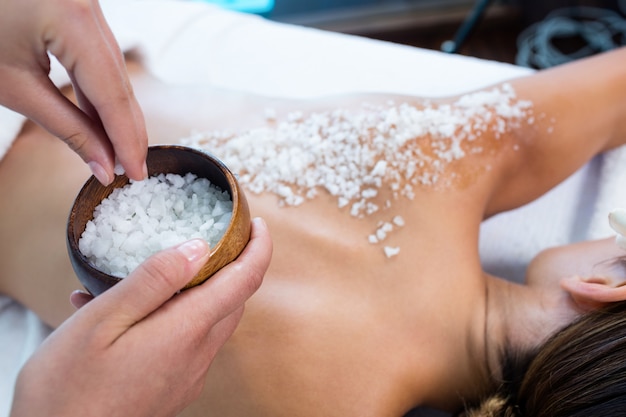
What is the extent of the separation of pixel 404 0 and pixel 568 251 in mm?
1403

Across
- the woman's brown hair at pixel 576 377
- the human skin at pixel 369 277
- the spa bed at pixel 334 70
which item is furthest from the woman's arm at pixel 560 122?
the woman's brown hair at pixel 576 377

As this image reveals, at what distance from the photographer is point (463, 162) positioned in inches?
34.0

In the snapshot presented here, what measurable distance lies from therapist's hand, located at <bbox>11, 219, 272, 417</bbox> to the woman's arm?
58cm

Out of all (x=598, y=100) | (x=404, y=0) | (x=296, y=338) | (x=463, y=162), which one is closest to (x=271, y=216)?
(x=296, y=338)

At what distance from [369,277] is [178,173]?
307 mm

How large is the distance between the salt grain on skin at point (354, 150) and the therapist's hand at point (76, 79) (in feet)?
0.88

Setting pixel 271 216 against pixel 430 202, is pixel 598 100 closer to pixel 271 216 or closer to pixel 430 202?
pixel 430 202

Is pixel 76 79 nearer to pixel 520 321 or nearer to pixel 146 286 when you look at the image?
pixel 146 286

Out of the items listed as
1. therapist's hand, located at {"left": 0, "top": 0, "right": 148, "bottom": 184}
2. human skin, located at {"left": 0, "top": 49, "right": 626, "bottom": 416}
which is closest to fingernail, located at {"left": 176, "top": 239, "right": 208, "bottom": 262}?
therapist's hand, located at {"left": 0, "top": 0, "right": 148, "bottom": 184}

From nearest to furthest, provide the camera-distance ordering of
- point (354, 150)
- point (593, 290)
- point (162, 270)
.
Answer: point (162, 270)
point (593, 290)
point (354, 150)

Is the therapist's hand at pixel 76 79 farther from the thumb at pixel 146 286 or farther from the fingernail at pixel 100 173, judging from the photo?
the thumb at pixel 146 286

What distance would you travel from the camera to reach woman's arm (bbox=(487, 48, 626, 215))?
914 mm

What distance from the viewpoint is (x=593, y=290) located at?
2.39ft

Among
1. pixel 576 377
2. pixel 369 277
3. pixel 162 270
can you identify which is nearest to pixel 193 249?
pixel 162 270
